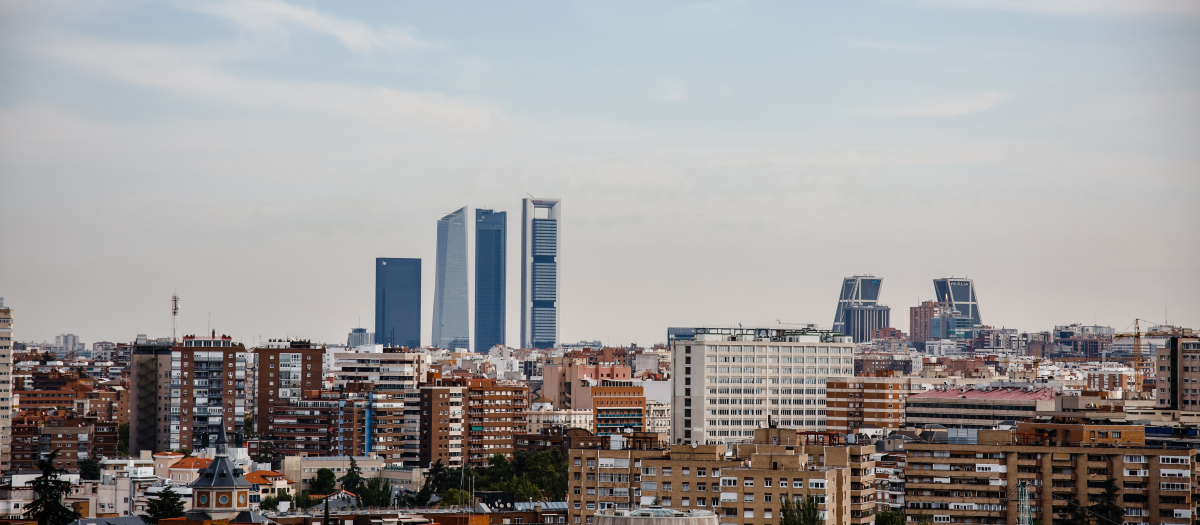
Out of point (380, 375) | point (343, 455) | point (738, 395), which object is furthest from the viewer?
point (380, 375)

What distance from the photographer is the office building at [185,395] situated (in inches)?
2916

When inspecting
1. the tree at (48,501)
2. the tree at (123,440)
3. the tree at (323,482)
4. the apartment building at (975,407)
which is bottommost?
the tree at (323,482)

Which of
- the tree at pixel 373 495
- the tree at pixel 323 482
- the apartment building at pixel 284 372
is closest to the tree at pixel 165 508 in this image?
the tree at pixel 373 495

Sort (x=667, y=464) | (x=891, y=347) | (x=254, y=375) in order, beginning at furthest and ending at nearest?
1. (x=891, y=347)
2. (x=254, y=375)
3. (x=667, y=464)

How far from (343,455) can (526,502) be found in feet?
71.2

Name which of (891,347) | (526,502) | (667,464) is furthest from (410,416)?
(891,347)

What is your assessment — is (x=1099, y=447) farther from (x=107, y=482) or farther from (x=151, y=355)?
(x=151, y=355)

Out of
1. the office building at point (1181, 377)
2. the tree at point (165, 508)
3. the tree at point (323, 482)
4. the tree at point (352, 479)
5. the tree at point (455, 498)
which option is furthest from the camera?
the office building at point (1181, 377)

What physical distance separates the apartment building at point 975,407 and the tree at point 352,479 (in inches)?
811

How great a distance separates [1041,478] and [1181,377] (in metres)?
29.9

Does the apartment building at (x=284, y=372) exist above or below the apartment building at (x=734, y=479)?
above

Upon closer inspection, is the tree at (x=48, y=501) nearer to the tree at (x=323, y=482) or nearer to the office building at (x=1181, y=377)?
the tree at (x=323, y=482)

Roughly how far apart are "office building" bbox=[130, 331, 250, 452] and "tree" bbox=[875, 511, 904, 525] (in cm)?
3672

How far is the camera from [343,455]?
74.1m
